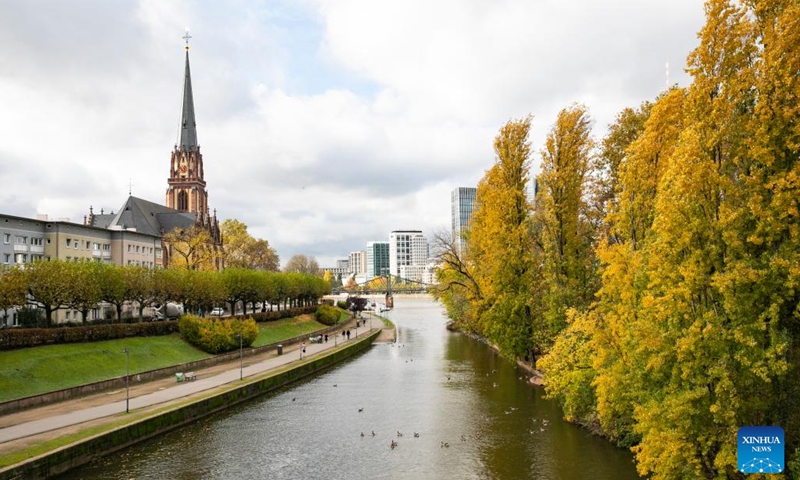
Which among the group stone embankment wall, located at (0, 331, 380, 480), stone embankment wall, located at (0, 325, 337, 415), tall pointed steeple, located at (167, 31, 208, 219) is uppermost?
tall pointed steeple, located at (167, 31, 208, 219)

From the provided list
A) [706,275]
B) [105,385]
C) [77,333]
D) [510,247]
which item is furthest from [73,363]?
[706,275]

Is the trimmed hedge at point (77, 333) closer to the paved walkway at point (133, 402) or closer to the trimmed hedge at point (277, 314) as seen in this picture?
the paved walkway at point (133, 402)

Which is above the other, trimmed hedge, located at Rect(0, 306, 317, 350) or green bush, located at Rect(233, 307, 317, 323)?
trimmed hedge, located at Rect(0, 306, 317, 350)

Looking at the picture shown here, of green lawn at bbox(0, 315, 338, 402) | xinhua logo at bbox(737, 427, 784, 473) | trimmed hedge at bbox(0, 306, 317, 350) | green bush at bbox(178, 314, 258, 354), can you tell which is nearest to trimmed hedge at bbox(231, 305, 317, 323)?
green bush at bbox(178, 314, 258, 354)

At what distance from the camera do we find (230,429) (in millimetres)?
35062

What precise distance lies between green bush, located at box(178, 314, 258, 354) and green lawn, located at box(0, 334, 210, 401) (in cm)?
330

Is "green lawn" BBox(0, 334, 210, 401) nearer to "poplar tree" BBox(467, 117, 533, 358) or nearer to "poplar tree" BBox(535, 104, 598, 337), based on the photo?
"poplar tree" BBox(467, 117, 533, 358)

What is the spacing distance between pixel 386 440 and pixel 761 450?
2096 cm

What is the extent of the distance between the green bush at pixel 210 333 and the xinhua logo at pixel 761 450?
5025cm

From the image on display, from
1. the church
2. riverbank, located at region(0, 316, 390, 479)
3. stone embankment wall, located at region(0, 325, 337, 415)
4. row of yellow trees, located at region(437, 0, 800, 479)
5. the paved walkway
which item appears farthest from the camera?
the church

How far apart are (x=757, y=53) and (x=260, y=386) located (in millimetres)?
39372

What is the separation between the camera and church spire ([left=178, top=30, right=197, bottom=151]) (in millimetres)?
131500

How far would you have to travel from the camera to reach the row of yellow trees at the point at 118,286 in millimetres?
44594

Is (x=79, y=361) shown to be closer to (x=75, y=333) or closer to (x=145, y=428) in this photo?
(x=75, y=333)
